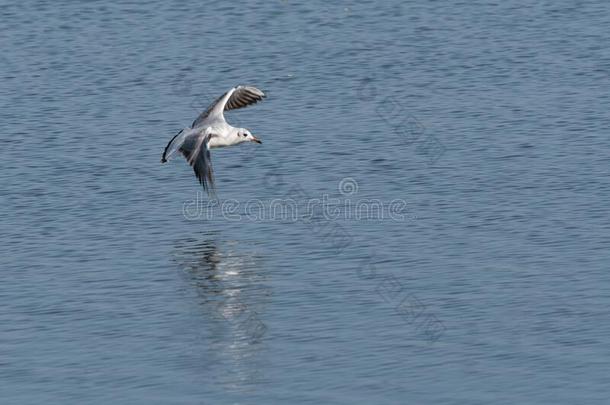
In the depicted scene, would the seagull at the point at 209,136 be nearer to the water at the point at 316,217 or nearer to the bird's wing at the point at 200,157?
the bird's wing at the point at 200,157

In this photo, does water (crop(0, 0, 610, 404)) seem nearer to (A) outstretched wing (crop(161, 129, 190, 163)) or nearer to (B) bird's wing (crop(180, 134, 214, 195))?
(B) bird's wing (crop(180, 134, 214, 195))

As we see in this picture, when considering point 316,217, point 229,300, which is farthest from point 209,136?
point 229,300

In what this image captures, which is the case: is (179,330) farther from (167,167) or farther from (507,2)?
(507,2)

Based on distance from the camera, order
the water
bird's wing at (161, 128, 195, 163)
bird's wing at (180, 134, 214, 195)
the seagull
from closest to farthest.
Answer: the water
bird's wing at (180, 134, 214, 195)
the seagull
bird's wing at (161, 128, 195, 163)

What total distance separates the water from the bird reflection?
49mm

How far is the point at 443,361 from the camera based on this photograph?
2048cm

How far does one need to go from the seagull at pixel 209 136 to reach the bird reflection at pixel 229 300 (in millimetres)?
1170

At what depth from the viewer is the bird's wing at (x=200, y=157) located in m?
25.7

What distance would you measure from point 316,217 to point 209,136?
2439 mm

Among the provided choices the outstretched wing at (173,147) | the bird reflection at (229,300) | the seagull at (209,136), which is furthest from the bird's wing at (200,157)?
the bird reflection at (229,300)

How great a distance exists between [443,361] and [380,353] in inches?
36.0

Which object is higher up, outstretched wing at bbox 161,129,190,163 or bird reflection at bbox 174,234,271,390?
outstretched wing at bbox 161,129,190,163

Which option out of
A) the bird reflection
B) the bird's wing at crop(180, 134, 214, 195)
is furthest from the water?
the bird's wing at crop(180, 134, 214, 195)

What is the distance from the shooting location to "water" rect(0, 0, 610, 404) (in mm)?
20406
